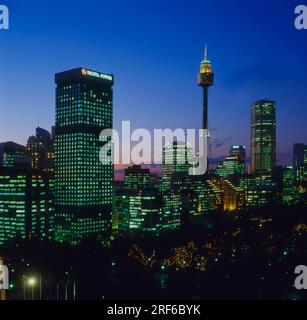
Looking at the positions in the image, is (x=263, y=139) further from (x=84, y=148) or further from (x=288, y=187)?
(x=84, y=148)

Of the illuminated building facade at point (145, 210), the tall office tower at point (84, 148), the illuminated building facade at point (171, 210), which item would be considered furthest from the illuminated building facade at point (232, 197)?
the tall office tower at point (84, 148)

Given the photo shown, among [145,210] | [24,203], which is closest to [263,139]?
[145,210]

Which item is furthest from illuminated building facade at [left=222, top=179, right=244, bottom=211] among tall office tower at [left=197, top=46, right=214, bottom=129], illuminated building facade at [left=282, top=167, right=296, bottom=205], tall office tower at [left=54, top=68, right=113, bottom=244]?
tall office tower at [left=197, top=46, right=214, bottom=129]

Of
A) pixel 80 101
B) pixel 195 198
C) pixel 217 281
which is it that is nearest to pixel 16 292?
pixel 217 281

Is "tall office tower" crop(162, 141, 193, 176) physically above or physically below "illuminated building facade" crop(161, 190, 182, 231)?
above

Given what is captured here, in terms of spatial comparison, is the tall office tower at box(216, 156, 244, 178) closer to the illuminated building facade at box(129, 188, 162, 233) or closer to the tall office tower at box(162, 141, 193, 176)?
the tall office tower at box(162, 141, 193, 176)

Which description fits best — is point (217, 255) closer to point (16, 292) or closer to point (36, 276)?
point (36, 276)
